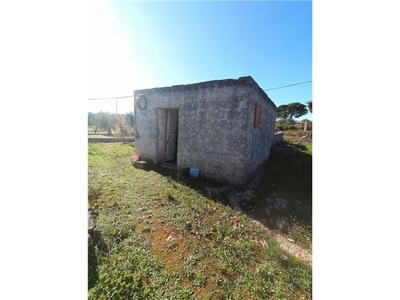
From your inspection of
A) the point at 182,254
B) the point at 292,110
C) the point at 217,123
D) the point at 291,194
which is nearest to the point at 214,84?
the point at 217,123

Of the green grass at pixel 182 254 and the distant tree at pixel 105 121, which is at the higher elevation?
the distant tree at pixel 105 121

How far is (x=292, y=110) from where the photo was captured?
118ft

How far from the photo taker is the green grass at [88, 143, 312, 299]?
6.62 feet

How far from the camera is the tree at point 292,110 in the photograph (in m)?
35.6

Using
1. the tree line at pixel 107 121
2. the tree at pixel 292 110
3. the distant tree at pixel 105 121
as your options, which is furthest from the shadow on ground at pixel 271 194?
the tree at pixel 292 110

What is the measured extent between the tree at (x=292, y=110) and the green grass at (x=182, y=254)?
37482 millimetres

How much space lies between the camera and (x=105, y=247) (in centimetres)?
261

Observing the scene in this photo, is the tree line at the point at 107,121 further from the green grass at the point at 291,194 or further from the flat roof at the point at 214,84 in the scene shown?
the green grass at the point at 291,194

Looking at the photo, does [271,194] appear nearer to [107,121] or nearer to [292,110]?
[107,121]

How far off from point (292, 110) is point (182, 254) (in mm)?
40418

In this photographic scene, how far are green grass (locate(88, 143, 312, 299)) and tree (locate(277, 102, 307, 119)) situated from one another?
3748 centimetres

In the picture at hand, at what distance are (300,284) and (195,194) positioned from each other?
113 inches
